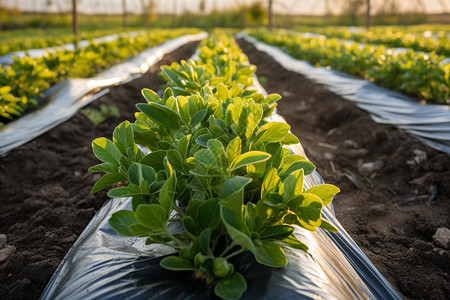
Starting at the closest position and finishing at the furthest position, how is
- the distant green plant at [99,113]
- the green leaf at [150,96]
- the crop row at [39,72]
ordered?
the green leaf at [150,96] < the crop row at [39,72] < the distant green plant at [99,113]

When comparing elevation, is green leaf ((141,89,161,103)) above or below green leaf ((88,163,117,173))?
above

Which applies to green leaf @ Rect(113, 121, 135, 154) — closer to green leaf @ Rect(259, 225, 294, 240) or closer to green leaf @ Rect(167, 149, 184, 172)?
green leaf @ Rect(167, 149, 184, 172)

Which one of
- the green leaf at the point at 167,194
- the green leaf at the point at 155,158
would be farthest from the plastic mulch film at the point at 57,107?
the green leaf at the point at 167,194

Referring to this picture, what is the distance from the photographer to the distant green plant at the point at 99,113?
4164mm

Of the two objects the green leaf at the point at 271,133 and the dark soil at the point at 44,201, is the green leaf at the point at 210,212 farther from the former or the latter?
the dark soil at the point at 44,201

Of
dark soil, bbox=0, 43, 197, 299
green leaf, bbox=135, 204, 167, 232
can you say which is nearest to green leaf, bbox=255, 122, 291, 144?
green leaf, bbox=135, 204, 167, 232

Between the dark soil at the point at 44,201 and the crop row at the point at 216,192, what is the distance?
0.82 metres

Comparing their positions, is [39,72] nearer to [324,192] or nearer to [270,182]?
[270,182]

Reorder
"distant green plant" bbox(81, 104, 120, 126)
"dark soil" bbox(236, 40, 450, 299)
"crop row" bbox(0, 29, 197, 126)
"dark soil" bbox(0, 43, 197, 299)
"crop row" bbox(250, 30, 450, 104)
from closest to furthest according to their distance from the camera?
"dark soil" bbox(0, 43, 197, 299), "dark soil" bbox(236, 40, 450, 299), "crop row" bbox(0, 29, 197, 126), "distant green plant" bbox(81, 104, 120, 126), "crop row" bbox(250, 30, 450, 104)

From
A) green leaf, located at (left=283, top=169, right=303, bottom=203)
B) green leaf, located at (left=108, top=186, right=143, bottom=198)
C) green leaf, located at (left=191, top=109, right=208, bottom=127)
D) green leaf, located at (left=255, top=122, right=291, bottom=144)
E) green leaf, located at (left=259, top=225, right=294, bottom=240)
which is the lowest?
green leaf, located at (left=259, top=225, right=294, bottom=240)

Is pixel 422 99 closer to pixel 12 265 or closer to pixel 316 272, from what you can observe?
pixel 316 272

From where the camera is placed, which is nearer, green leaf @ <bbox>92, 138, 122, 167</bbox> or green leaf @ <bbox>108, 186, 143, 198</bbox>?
green leaf @ <bbox>108, 186, 143, 198</bbox>

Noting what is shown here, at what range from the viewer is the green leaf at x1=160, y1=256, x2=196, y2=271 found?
1105 mm

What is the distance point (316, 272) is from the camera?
4.05 ft
